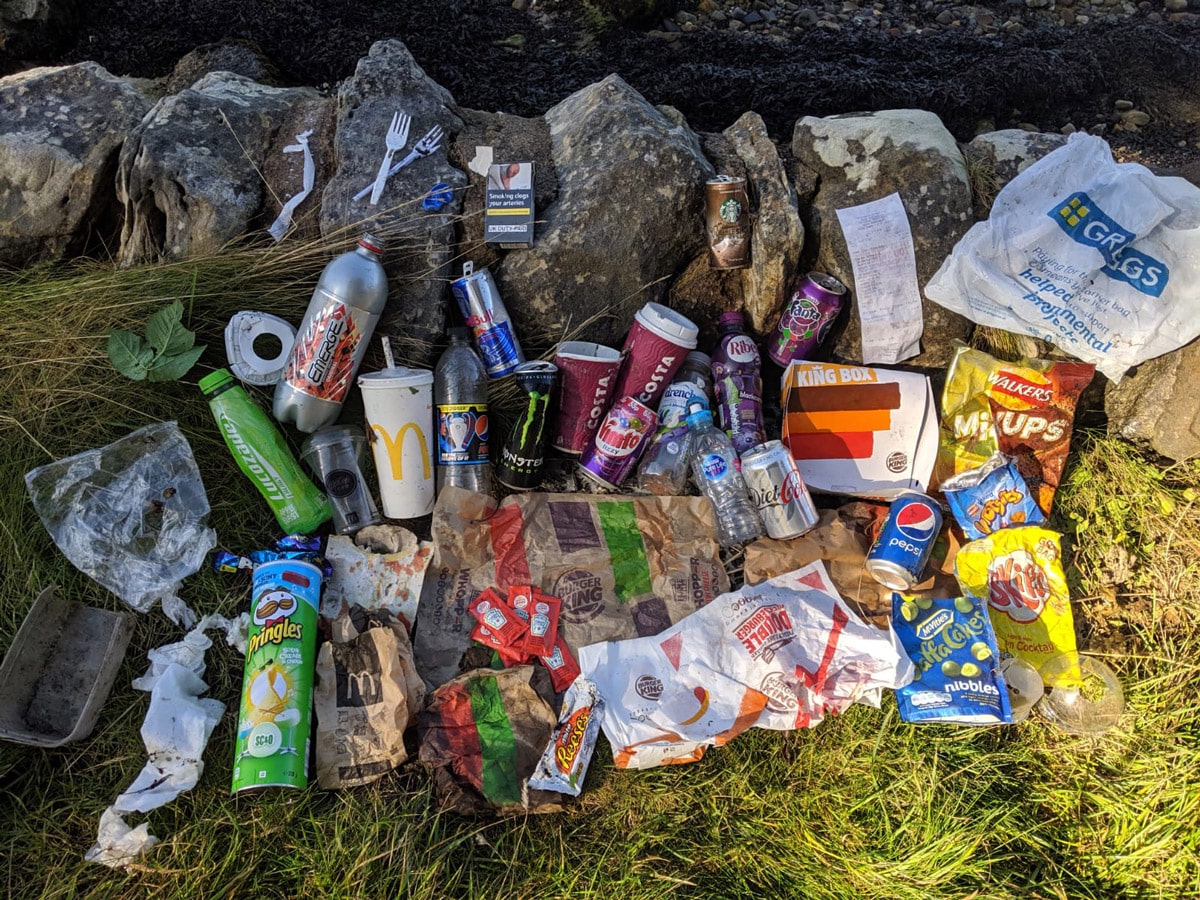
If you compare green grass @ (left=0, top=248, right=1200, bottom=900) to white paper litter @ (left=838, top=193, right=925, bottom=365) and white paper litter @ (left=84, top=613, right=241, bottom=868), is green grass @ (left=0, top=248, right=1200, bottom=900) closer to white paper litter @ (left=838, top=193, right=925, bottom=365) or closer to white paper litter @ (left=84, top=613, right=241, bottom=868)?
white paper litter @ (left=84, top=613, right=241, bottom=868)

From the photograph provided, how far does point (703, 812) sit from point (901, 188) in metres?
2.14

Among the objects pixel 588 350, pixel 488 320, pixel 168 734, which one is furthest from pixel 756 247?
pixel 168 734

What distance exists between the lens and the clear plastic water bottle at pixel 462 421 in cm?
244

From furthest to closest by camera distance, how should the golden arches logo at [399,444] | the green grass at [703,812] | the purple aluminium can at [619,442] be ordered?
the purple aluminium can at [619,442] < the golden arches logo at [399,444] < the green grass at [703,812]

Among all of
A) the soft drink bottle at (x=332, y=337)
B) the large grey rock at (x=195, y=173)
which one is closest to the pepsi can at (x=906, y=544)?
the soft drink bottle at (x=332, y=337)

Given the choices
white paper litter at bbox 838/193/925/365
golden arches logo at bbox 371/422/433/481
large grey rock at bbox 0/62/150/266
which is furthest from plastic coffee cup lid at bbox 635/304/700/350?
large grey rock at bbox 0/62/150/266

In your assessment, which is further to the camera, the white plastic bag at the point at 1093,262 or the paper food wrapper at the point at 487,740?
the white plastic bag at the point at 1093,262

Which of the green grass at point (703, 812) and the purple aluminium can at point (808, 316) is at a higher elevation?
the purple aluminium can at point (808, 316)

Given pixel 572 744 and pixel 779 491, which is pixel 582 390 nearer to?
pixel 779 491

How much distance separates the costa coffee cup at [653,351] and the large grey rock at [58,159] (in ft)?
6.47

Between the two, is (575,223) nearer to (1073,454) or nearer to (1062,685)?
(1073,454)

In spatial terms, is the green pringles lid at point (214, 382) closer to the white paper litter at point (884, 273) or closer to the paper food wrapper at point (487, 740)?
the paper food wrapper at point (487, 740)

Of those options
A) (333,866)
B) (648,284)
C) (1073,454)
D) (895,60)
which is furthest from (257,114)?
(1073,454)

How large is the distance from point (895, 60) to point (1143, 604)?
2.69 metres
